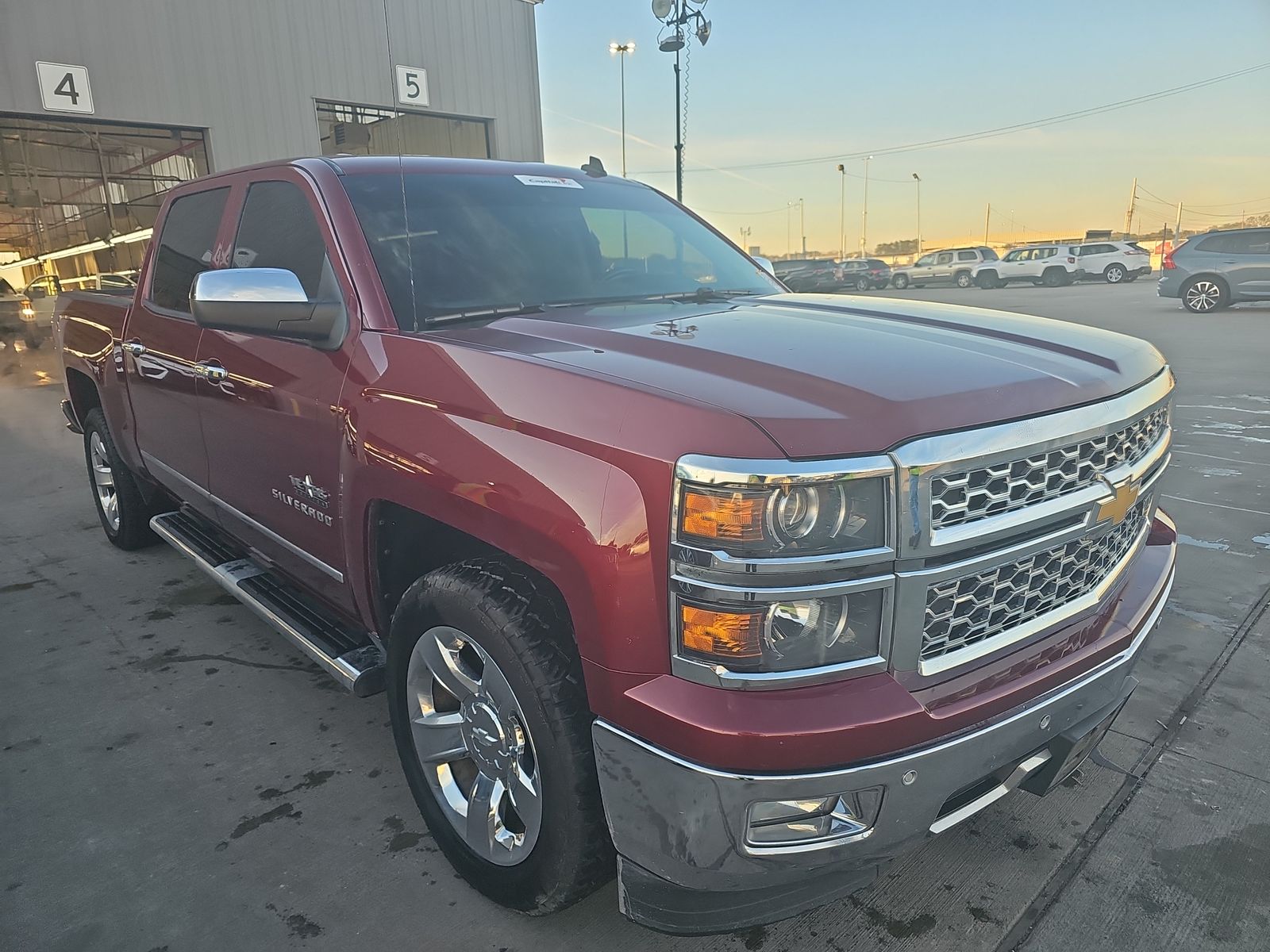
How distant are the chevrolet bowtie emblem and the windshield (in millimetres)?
1520

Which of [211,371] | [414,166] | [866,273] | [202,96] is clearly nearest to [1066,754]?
[414,166]

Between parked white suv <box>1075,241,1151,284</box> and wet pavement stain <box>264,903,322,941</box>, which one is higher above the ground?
parked white suv <box>1075,241,1151,284</box>

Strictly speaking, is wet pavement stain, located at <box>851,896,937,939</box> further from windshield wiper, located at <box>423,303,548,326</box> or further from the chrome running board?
windshield wiper, located at <box>423,303,548,326</box>

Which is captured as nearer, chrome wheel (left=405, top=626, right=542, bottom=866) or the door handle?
chrome wheel (left=405, top=626, right=542, bottom=866)

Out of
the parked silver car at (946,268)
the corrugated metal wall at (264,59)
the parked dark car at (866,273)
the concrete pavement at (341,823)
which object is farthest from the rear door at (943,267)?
the concrete pavement at (341,823)

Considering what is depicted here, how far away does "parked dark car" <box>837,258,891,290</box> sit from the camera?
Result: 1382 inches

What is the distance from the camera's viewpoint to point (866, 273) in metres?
35.4

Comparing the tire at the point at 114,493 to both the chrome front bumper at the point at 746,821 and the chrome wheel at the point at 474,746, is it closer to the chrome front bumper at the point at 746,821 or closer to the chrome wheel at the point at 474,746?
the chrome wheel at the point at 474,746

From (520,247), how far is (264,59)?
50.9 feet

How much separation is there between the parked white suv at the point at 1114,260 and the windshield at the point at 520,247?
31.8 metres

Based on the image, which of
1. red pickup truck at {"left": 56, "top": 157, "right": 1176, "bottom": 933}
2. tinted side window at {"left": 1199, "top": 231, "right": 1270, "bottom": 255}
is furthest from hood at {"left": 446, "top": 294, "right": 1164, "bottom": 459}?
tinted side window at {"left": 1199, "top": 231, "right": 1270, "bottom": 255}

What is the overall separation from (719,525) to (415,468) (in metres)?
0.89

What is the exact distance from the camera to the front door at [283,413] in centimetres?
246

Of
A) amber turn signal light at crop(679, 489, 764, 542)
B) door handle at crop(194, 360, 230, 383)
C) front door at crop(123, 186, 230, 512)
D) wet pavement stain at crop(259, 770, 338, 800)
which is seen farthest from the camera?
front door at crop(123, 186, 230, 512)
